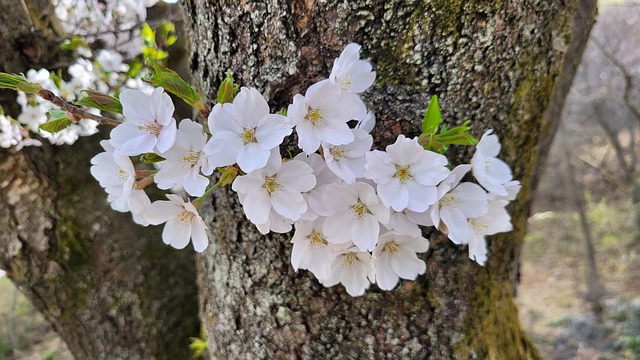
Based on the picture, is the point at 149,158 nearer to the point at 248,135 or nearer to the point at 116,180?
the point at 116,180

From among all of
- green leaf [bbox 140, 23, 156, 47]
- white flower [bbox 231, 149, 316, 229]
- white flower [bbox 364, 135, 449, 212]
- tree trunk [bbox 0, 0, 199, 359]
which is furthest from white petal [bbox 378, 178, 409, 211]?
tree trunk [bbox 0, 0, 199, 359]

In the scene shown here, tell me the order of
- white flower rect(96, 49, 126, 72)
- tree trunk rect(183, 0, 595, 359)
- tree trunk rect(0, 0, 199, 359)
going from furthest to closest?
white flower rect(96, 49, 126, 72), tree trunk rect(0, 0, 199, 359), tree trunk rect(183, 0, 595, 359)

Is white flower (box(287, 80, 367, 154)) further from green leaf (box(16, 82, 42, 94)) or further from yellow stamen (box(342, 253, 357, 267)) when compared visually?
green leaf (box(16, 82, 42, 94))

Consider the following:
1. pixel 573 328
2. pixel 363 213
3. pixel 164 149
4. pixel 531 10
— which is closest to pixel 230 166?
pixel 164 149

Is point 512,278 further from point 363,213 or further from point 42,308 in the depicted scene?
point 42,308

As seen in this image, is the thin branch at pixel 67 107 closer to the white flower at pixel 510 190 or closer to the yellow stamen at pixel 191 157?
the yellow stamen at pixel 191 157

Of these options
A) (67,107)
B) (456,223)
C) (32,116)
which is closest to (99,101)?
(67,107)
